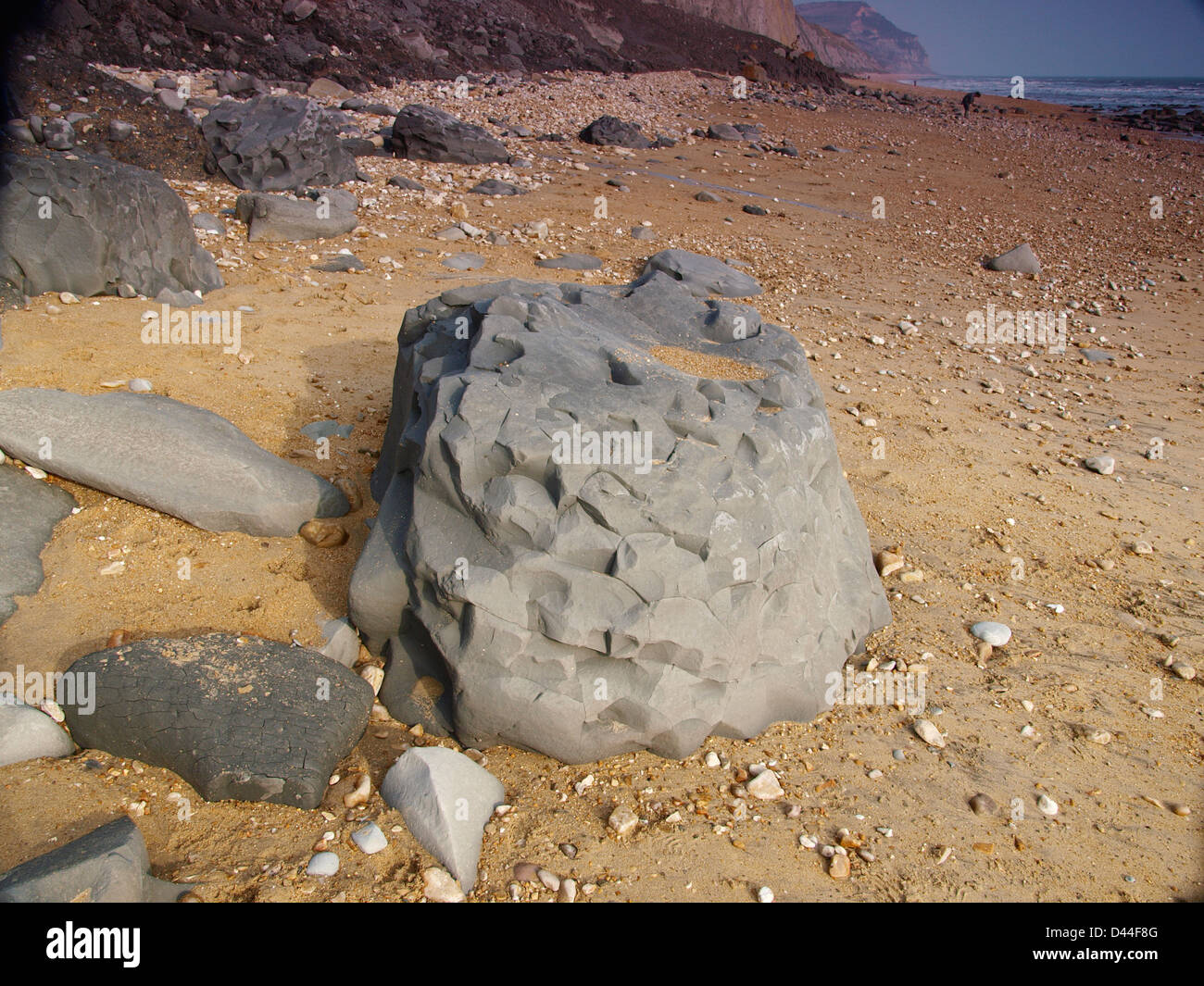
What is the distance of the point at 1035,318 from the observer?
7488 millimetres

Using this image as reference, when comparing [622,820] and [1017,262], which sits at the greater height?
[1017,262]

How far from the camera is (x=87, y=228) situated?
5.60m

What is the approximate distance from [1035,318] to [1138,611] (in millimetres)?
4611

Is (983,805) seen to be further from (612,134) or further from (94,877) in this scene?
(612,134)

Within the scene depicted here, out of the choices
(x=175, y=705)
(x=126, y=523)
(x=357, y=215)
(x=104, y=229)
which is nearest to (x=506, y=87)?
(x=357, y=215)

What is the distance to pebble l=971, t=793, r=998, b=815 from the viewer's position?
8.49 ft

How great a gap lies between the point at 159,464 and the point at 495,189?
7.12 meters

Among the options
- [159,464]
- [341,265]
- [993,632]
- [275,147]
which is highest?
[275,147]

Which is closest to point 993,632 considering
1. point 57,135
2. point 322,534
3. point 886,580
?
point 886,580

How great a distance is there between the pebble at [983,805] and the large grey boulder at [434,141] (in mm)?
10088

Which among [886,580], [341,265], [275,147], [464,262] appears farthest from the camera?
[275,147]

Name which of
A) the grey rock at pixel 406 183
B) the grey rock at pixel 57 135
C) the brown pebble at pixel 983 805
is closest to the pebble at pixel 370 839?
the brown pebble at pixel 983 805

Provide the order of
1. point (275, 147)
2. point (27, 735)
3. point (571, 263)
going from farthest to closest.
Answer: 1. point (275, 147)
2. point (571, 263)
3. point (27, 735)

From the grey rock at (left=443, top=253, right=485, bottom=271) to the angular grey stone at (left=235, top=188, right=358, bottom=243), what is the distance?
1.15 m
